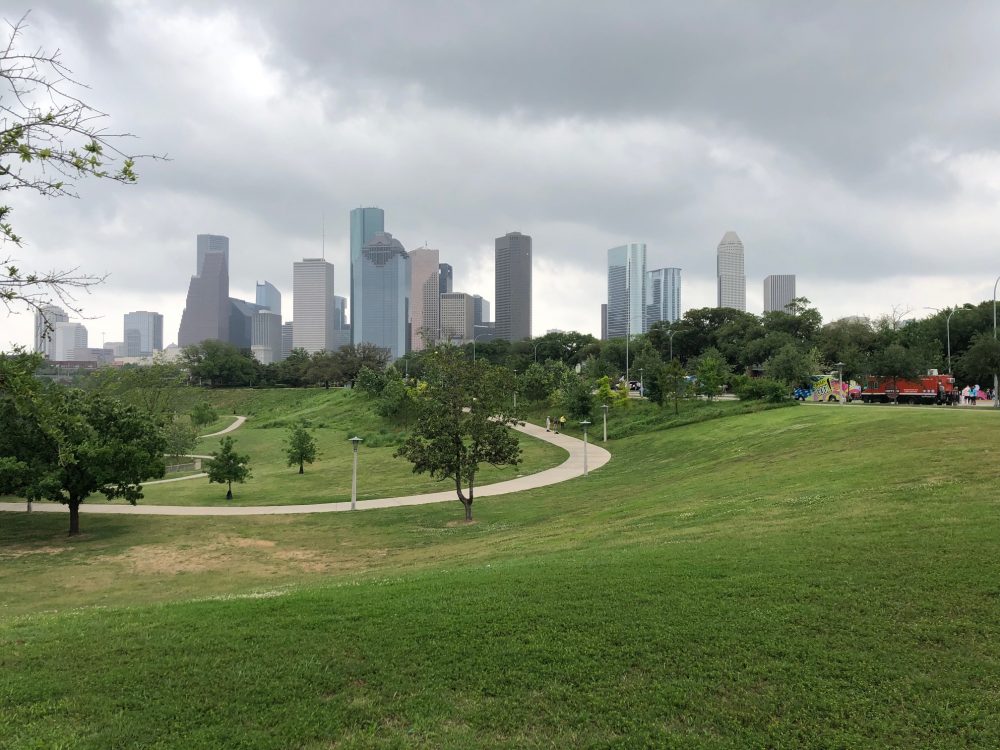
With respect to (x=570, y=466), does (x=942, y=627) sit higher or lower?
higher

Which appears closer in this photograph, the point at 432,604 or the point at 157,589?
the point at 432,604

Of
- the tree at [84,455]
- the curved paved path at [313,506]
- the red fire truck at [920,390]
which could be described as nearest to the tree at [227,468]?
the curved paved path at [313,506]

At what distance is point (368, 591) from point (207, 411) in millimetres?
57832

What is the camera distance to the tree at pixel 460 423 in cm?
2080

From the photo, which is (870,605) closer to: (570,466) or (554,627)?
(554,627)

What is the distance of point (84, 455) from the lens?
66.7 ft

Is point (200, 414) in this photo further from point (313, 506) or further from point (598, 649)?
point (598, 649)

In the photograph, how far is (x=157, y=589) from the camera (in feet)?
45.6

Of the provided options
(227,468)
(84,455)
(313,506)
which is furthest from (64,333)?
(313,506)

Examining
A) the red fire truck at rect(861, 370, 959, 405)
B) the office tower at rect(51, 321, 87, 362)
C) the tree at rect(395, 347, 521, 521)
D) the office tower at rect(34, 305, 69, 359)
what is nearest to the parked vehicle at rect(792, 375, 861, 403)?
the red fire truck at rect(861, 370, 959, 405)

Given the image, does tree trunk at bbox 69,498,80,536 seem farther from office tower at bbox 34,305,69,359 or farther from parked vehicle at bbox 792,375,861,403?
parked vehicle at bbox 792,375,861,403

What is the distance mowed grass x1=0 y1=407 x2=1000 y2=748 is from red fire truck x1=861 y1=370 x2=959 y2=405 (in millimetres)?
35557

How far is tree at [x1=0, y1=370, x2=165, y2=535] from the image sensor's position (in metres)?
20.2

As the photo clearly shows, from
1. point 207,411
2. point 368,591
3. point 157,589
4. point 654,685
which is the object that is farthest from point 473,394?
point 207,411
